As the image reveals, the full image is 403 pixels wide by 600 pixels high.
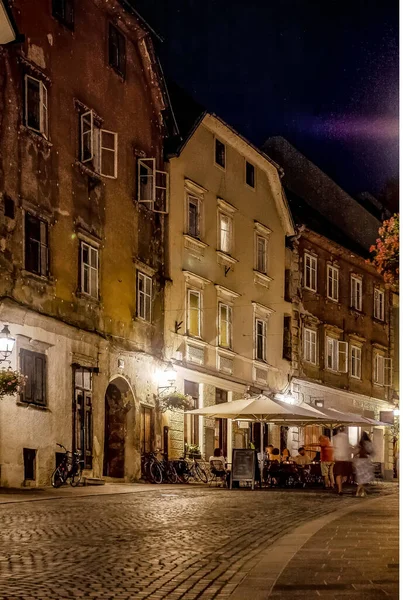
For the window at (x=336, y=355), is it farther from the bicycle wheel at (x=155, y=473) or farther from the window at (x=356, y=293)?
the bicycle wheel at (x=155, y=473)

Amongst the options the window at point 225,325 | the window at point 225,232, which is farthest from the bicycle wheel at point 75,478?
the window at point 225,232

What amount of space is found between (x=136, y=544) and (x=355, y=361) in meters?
36.5

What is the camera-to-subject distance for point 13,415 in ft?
76.2

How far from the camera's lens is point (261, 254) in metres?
39.1

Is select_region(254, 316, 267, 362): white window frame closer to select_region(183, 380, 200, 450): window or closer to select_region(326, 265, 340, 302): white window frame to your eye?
select_region(183, 380, 200, 450): window

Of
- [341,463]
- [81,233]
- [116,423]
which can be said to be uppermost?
[81,233]

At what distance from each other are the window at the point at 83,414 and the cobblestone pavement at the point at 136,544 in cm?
566

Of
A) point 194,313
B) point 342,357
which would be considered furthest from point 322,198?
point 194,313

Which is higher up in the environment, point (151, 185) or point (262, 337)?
point (151, 185)

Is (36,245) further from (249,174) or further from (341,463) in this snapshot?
(249,174)

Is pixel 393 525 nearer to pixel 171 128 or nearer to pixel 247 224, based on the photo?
pixel 171 128

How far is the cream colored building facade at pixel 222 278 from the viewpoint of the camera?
32.7 metres

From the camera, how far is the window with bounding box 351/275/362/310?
155ft

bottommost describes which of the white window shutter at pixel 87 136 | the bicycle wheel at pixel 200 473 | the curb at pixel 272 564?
the bicycle wheel at pixel 200 473
